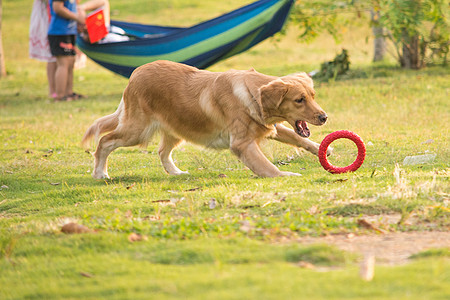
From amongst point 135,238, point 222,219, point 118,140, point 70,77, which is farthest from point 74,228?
point 70,77

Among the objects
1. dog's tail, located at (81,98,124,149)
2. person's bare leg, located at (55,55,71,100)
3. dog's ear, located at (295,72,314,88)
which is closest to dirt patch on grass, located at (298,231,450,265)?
dog's ear, located at (295,72,314,88)

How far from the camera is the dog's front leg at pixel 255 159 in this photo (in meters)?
6.12

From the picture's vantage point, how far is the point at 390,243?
152 inches

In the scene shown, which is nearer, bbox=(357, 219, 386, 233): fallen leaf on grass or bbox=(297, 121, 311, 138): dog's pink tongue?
bbox=(357, 219, 386, 233): fallen leaf on grass

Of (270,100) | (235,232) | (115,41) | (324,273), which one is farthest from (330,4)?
(324,273)

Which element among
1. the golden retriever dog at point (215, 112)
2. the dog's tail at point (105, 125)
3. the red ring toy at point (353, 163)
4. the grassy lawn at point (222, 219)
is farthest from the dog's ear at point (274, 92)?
the dog's tail at point (105, 125)

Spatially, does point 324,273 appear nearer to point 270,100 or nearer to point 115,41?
point 270,100

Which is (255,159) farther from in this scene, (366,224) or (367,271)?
(367,271)

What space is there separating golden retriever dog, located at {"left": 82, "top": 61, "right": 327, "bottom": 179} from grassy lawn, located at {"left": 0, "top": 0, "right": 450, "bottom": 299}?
32 cm

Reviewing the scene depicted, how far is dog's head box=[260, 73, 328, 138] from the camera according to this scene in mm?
6043

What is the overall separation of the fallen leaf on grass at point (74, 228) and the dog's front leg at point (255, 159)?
2.28 m

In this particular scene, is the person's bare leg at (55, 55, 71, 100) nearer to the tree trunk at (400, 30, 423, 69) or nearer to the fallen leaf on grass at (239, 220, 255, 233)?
the tree trunk at (400, 30, 423, 69)

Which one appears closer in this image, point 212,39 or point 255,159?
point 255,159

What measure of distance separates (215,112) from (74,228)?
2.52 metres
